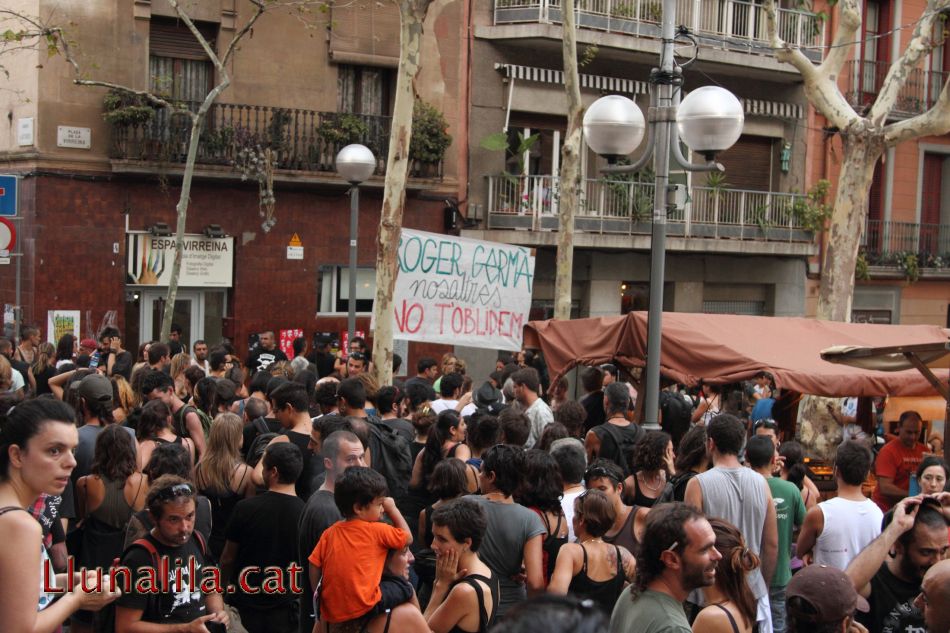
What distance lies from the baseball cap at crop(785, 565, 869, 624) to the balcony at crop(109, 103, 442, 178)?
1511 centimetres

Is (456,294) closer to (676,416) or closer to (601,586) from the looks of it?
(676,416)

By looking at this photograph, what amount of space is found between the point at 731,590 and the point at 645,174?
1839 centimetres

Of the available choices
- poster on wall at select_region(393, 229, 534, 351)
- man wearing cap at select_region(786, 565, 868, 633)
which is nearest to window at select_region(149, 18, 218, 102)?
→ poster on wall at select_region(393, 229, 534, 351)

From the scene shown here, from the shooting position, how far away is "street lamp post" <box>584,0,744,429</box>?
8578 millimetres

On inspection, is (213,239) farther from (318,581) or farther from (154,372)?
(318,581)

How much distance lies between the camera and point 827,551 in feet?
21.1

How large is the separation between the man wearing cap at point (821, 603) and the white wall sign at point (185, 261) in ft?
50.7

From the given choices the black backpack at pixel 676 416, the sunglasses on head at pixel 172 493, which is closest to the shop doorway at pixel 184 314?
the black backpack at pixel 676 416

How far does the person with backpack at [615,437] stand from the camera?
8219 millimetres

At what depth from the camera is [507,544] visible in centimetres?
559

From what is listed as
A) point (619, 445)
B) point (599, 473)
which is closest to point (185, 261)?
point (619, 445)

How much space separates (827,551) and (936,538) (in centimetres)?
140

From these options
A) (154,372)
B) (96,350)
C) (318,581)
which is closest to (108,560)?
(318,581)

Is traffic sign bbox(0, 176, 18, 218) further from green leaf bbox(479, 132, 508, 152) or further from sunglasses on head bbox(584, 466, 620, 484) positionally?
green leaf bbox(479, 132, 508, 152)
